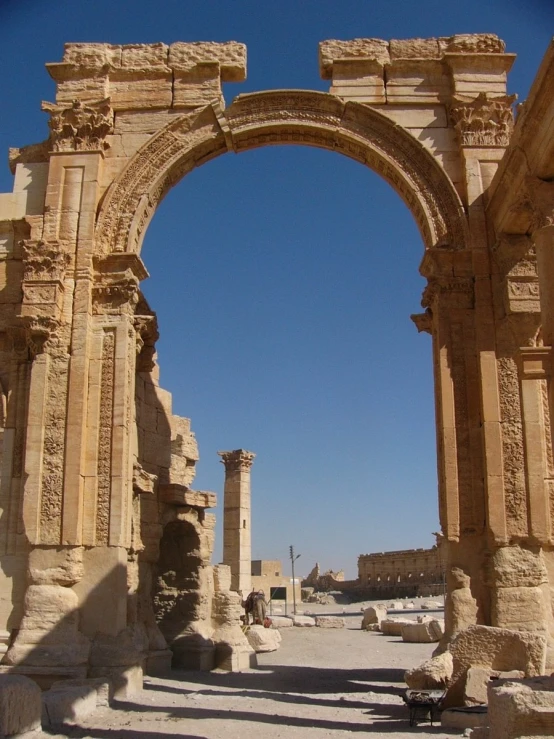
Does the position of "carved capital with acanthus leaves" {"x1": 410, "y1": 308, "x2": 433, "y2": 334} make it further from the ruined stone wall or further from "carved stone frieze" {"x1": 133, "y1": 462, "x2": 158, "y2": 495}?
the ruined stone wall

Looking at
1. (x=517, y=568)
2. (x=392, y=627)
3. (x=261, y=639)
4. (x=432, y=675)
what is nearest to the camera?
(x=432, y=675)

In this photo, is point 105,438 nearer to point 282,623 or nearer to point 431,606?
point 282,623

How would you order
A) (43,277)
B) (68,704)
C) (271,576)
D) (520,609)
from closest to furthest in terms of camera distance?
(68,704) → (520,609) → (43,277) → (271,576)

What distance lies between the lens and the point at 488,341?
11203 mm

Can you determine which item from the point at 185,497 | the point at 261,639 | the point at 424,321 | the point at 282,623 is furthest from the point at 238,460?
the point at 424,321

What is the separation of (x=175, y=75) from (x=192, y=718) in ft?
30.3

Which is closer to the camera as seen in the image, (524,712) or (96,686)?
(524,712)

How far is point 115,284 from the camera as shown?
11.7 metres

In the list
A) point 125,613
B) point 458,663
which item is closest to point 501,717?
point 458,663

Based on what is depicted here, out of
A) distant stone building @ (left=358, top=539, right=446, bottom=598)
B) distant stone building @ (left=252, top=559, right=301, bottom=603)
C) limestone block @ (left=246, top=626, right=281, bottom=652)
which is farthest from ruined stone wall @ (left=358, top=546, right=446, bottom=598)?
limestone block @ (left=246, top=626, right=281, bottom=652)

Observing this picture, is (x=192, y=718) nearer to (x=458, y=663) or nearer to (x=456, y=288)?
(x=458, y=663)

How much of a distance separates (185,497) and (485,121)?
802 cm

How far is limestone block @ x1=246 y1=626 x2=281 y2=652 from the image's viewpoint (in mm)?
17219

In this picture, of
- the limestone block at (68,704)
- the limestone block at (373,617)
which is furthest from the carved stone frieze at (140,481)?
the limestone block at (373,617)
